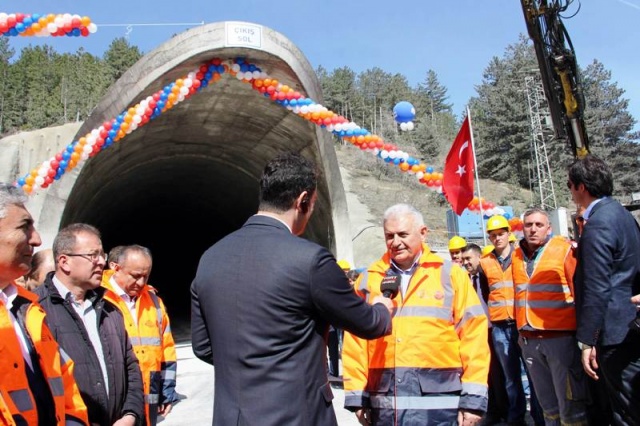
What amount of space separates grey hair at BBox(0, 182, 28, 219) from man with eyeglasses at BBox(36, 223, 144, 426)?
0.77 m

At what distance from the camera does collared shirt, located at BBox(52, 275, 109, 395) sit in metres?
3.09

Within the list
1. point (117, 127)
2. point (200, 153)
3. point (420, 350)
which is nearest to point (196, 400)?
point (117, 127)

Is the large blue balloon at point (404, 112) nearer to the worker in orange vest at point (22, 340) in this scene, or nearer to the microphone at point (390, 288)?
the microphone at point (390, 288)

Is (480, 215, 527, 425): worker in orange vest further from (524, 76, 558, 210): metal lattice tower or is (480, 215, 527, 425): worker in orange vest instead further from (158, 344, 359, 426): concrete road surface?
(524, 76, 558, 210): metal lattice tower

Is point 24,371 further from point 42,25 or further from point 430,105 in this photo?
point 430,105

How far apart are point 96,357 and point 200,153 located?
38.7 feet

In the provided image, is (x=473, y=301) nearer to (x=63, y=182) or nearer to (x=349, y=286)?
(x=349, y=286)

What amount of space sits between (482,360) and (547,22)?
838cm

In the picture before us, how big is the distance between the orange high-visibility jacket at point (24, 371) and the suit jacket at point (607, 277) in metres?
2.72

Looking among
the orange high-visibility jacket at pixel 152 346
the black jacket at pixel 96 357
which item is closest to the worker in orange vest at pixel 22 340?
the black jacket at pixel 96 357

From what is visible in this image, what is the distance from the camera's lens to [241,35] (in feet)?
30.4

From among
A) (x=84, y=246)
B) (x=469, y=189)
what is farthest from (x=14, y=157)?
(x=84, y=246)

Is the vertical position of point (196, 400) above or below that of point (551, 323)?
below

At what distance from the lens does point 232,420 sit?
2.29 m
